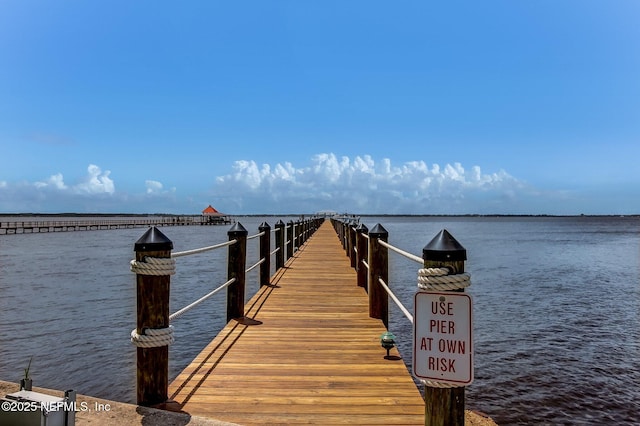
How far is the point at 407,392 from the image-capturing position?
3.62m

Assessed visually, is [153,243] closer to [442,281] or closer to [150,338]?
[150,338]

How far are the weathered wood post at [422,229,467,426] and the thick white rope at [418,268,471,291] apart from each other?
0.04m

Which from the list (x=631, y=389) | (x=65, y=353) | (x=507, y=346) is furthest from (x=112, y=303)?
(x=631, y=389)

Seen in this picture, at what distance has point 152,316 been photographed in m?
3.25

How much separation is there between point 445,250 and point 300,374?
225cm

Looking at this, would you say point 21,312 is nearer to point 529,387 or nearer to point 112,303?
point 112,303

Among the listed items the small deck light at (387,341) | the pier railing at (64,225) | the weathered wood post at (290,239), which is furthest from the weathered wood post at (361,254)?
the pier railing at (64,225)

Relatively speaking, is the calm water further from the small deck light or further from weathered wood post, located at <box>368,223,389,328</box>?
the small deck light

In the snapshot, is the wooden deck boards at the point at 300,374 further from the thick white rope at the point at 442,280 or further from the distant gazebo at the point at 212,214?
the distant gazebo at the point at 212,214

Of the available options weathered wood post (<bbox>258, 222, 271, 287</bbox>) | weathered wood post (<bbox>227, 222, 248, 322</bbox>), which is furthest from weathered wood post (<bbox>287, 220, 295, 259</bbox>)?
weathered wood post (<bbox>227, 222, 248, 322</bbox>)

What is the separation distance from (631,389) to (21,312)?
55.5ft

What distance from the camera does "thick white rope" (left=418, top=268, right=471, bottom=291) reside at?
7.98 ft

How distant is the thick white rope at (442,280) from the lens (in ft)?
7.98

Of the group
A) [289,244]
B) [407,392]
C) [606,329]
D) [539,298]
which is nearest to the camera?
[407,392]
